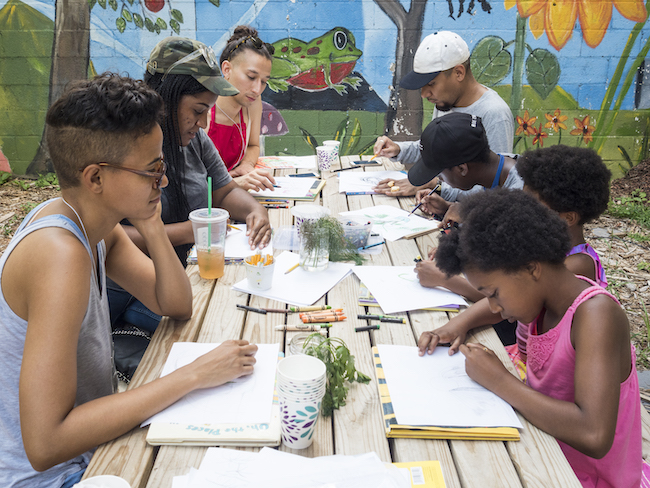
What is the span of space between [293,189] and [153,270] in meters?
1.42

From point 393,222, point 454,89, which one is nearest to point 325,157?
point 454,89

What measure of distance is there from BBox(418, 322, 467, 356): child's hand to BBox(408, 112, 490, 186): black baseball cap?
0.97m

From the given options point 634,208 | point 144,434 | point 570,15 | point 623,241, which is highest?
point 570,15

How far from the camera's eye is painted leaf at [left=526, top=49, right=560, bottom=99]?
Answer: 15.9ft

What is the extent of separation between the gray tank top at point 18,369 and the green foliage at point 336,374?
1.83ft

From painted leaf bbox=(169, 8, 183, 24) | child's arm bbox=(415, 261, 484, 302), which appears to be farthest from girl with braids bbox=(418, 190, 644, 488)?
painted leaf bbox=(169, 8, 183, 24)

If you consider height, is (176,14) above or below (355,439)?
above

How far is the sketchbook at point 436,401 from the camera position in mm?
1137

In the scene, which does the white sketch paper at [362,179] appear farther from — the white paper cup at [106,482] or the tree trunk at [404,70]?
the white paper cup at [106,482]

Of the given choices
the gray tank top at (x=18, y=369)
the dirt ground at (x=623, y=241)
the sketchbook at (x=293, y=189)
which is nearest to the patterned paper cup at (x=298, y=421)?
the gray tank top at (x=18, y=369)

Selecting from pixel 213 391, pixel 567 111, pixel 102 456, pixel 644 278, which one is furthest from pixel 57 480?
pixel 567 111

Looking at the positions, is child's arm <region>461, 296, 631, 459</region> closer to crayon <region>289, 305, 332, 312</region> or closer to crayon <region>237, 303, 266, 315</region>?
crayon <region>289, 305, 332, 312</region>

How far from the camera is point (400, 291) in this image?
5.89ft

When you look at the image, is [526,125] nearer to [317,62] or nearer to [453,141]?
[317,62]
